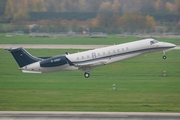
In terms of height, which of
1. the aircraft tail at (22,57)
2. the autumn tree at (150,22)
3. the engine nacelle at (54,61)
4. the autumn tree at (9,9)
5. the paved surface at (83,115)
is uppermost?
the autumn tree at (9,9)

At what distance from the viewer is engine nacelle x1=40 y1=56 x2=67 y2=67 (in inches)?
1375

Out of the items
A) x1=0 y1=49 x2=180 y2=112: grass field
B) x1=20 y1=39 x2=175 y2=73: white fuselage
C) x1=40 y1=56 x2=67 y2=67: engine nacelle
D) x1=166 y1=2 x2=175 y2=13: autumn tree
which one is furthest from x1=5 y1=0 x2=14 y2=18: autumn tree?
x1=40 y1=56 x2=67 y2=67: engine nacelle

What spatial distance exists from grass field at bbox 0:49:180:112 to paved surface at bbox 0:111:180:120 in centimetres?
119

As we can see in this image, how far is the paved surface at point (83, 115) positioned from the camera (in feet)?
74.1

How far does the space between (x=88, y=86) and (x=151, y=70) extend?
488 inches

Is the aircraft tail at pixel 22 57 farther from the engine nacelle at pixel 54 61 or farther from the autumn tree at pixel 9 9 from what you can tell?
the autumn tree at pixel 9 9

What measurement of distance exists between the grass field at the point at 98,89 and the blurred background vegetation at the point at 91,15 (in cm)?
3975

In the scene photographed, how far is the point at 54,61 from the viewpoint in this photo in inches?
1374

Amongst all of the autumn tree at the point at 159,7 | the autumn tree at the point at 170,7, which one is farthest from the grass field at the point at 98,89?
the autumn tree at the point at 159,7

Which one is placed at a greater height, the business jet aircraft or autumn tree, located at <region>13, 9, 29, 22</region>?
autumn tree, located at <region>13, 9, 29, 22</region>

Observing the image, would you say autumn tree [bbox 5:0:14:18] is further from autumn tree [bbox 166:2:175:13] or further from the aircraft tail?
the aircraft tail

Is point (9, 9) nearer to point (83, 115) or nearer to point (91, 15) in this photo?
point (91, 15)

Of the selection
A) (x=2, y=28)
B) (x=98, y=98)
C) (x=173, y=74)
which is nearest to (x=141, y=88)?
(x=98, y=98)

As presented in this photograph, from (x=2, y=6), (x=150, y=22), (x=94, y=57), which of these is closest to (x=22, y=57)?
(x=94, y=57)
